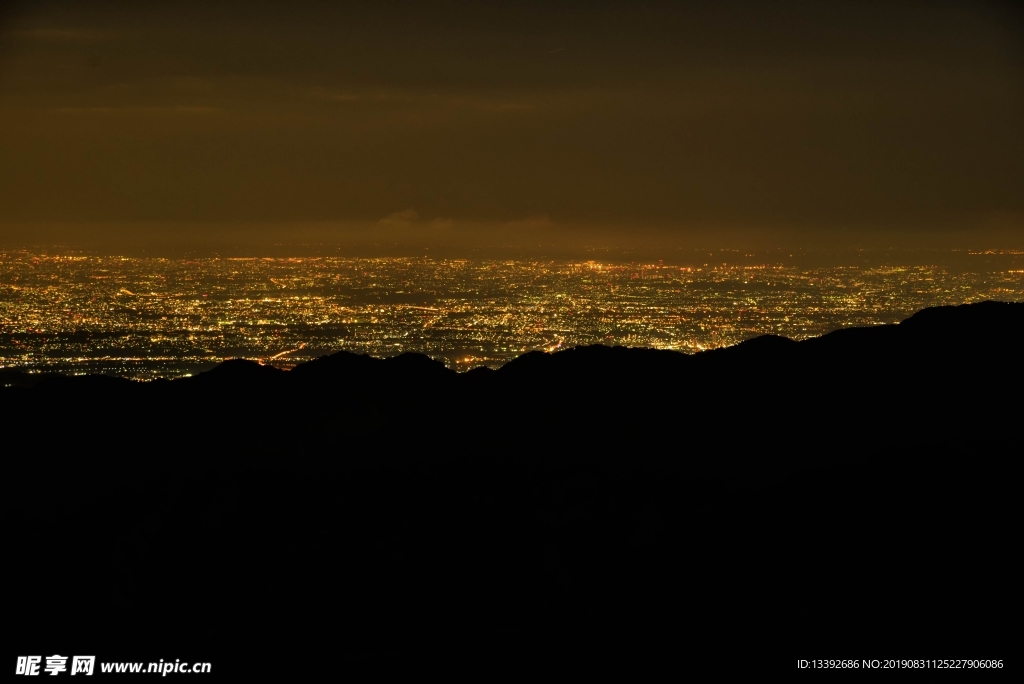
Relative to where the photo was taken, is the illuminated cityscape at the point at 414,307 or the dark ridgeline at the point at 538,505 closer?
the dark ridgeline at the point at 538,505

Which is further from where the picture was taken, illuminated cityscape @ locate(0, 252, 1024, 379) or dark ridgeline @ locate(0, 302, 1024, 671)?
illuminated cityscape @ locate(0, 252, 1024, 379)

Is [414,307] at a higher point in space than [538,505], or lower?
lower

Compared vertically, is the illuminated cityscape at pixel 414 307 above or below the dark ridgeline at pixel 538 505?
below

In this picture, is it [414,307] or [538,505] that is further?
[414,307]

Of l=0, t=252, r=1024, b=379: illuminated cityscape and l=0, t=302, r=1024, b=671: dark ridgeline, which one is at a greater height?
l=0, t=302, r=1024, b=671: dark ridgeline
